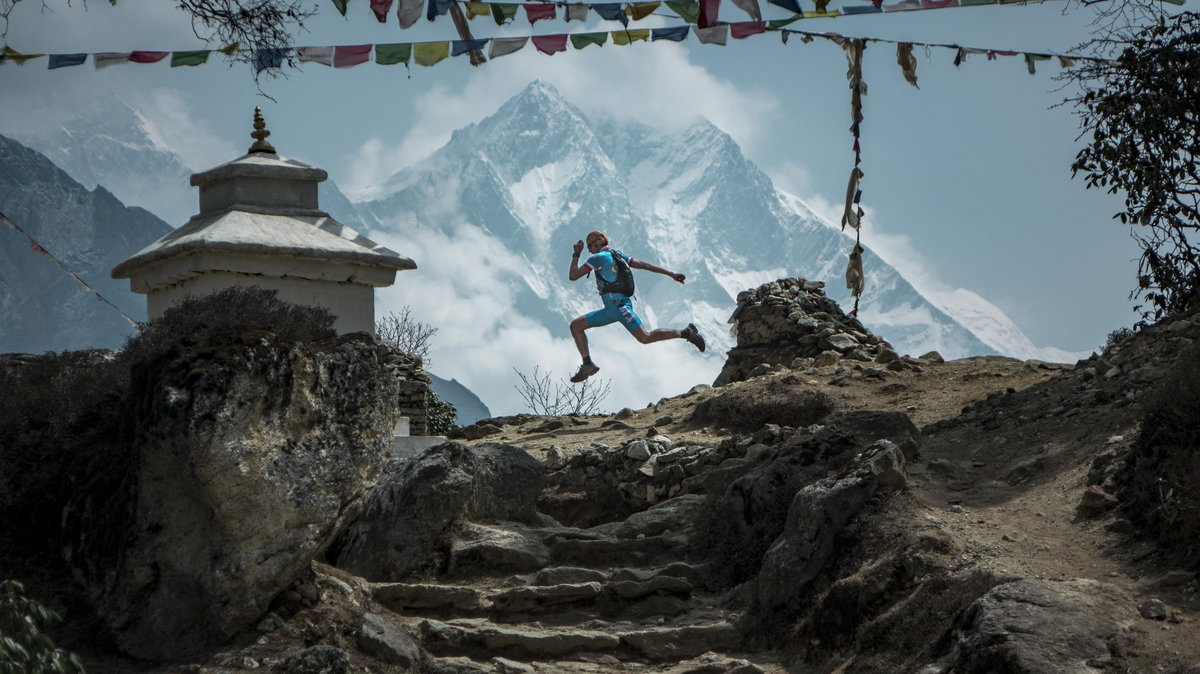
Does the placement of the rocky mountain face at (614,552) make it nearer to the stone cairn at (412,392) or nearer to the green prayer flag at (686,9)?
the green prayer flag at (686,9)

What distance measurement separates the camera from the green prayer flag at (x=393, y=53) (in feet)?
40.3

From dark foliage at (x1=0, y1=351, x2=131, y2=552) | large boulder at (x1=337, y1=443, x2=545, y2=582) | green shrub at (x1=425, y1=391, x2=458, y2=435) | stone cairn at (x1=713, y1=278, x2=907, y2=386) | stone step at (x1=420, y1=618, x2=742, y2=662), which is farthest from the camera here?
green shrub at (x1=425, y1=391, x2=458, y2=435)

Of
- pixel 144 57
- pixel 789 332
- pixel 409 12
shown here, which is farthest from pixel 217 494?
pixel 789 332

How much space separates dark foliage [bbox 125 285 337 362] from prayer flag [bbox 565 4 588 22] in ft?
12.0

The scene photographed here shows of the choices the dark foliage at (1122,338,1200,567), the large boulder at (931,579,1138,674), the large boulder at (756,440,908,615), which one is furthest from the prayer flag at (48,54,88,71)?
the dark foliage at (1122,338,1200,567)

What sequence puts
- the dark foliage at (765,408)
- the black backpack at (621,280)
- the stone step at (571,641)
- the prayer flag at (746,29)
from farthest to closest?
the black backpack at (621,280)
the dark foliage at (765,408)
the prayer flag at (746,29)
the stone step at (571,641)

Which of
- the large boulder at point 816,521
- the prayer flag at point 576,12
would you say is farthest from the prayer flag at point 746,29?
the large boulder at point 816,521

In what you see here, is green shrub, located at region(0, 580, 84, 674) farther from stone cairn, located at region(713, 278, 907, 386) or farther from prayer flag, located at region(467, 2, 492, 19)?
stone cairn, located at region(713, 278, 907, 386)

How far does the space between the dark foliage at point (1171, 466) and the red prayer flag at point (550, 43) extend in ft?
20.9

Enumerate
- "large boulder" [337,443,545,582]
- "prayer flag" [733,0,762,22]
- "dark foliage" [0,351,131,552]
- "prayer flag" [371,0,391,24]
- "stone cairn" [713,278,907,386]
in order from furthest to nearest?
"stone cairn" [713,278,907,386] < "prayer flag" [733,0,762,22] < "prayer flag" [371,0,391,24] < "large boulder" [337,443,545,582] < "dark foliage" [0,351,131,552]

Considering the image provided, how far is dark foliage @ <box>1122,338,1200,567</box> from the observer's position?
754 cm

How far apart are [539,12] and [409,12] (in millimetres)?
1430

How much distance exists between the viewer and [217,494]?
24.9ft

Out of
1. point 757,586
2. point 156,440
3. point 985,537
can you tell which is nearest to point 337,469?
point 156,440
